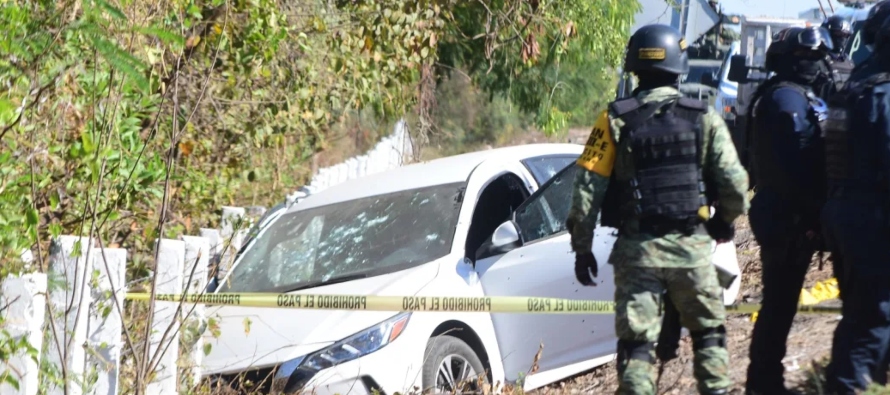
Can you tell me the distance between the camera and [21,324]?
4.12 metres

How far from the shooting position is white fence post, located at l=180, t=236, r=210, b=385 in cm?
496

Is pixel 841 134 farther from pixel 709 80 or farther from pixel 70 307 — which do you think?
pixel 709 80

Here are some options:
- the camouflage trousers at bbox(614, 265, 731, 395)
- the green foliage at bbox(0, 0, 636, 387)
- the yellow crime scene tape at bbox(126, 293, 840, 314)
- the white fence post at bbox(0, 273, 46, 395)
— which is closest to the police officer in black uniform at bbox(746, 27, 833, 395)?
the yellow crime scene tape at bbox(126, 293, 840, 314)

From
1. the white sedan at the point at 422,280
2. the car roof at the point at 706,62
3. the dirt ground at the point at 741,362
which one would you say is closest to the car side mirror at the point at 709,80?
the car roof at the point at 706,62

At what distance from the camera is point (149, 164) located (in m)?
5.13

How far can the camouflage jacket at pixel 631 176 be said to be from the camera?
427cm

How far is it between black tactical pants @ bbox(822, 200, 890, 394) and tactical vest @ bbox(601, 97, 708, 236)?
0.62 meters

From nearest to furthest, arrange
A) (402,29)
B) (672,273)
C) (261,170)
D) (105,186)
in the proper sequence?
(672,273), (105,186), (402,29), (261,170)

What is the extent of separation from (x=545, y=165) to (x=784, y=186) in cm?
202

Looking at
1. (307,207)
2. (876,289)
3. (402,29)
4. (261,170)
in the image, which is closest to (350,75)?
(402,29)

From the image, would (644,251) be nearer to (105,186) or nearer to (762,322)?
(762,322)

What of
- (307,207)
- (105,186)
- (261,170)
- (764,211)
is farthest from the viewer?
(261,170)

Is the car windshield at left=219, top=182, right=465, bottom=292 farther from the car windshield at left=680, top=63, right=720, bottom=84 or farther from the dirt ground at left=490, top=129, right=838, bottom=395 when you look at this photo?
the car windshield at left=680, top=63, right=720, bottom=84

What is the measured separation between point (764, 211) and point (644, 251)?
0.87 meters
